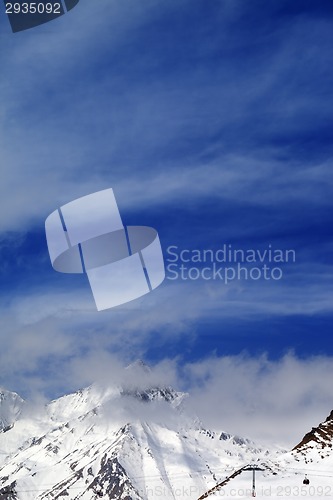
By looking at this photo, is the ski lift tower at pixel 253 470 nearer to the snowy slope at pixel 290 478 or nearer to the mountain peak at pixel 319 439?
the snowy slope at pixel 290 478

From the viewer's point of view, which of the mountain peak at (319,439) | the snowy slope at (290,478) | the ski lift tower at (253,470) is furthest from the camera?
the mountain peak at (319,439)

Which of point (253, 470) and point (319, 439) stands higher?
point (253, 470)

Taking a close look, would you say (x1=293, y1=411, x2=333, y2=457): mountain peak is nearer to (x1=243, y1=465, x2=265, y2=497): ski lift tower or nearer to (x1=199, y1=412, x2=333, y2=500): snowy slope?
(x1=199, y1=412, x2=333, y2=500): snowy slope

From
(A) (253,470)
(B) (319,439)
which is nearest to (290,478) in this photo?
(A) (253,470)

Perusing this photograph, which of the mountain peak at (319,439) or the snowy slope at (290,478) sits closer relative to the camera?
the snowy slope at (290,478)

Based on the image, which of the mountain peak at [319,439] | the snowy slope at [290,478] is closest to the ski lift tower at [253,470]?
the snowy slope at [290,478]

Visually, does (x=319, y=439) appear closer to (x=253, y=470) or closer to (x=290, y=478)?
(x=290, y=478)

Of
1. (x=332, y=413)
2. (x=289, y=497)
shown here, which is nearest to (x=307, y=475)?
(x=289, y=497)

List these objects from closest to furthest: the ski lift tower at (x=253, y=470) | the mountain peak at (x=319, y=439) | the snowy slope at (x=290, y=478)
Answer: the ski lift tower at (x=253, y=470) < the snowy slope at (x=290, y=478) < the mountain peak at (x=319, y=439)

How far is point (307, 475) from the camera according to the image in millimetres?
99438

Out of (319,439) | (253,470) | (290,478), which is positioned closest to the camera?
(253,470)

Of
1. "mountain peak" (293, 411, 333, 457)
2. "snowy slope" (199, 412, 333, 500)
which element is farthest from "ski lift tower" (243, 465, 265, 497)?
"mountain peak" (293, 411, 333, 457)

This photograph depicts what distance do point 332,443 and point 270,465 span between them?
930 inches

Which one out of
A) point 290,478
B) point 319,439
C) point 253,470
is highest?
point 253,470
